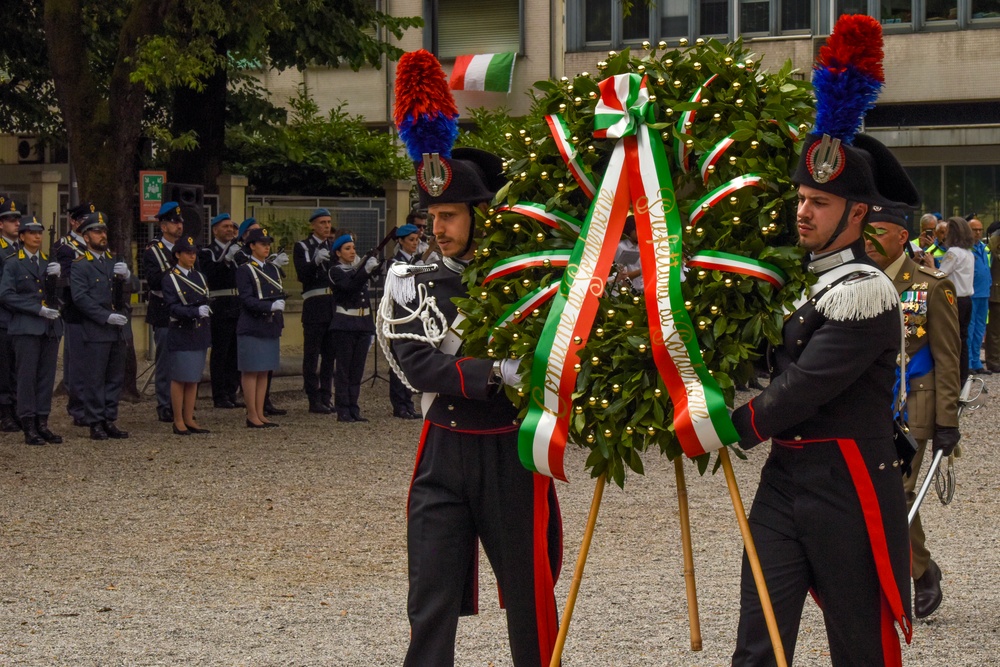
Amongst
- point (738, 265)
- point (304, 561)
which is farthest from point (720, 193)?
point (304, 561)

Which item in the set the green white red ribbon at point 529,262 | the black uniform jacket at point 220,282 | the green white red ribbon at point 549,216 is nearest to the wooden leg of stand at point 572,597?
the green white red ribbon at point 529,262

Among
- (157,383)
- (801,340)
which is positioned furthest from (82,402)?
(801,340)

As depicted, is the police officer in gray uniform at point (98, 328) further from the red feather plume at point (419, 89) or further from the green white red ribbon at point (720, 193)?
the green white red ribbon at point (720, 193)

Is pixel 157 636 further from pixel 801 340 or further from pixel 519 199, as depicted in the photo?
pixel 801 340

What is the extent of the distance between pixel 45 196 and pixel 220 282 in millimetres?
5500

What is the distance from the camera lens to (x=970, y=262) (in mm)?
17328

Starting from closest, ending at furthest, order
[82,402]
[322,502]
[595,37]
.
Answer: [322,502] < [82,402] < [595,37]

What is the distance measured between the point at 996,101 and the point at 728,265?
82.0ft

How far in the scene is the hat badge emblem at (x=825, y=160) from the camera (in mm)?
4383

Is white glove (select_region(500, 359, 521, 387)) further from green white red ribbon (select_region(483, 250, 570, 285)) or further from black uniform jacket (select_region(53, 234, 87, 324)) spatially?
black uniform jacket (select_region(53, 234, 87, 324))

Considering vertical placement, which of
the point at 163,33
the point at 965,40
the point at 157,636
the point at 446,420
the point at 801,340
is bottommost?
the point at 157,636

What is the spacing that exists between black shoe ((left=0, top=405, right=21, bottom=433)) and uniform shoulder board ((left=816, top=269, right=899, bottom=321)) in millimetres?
10291

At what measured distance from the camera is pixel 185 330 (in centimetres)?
1277

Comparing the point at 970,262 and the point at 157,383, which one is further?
the point at 970,262
